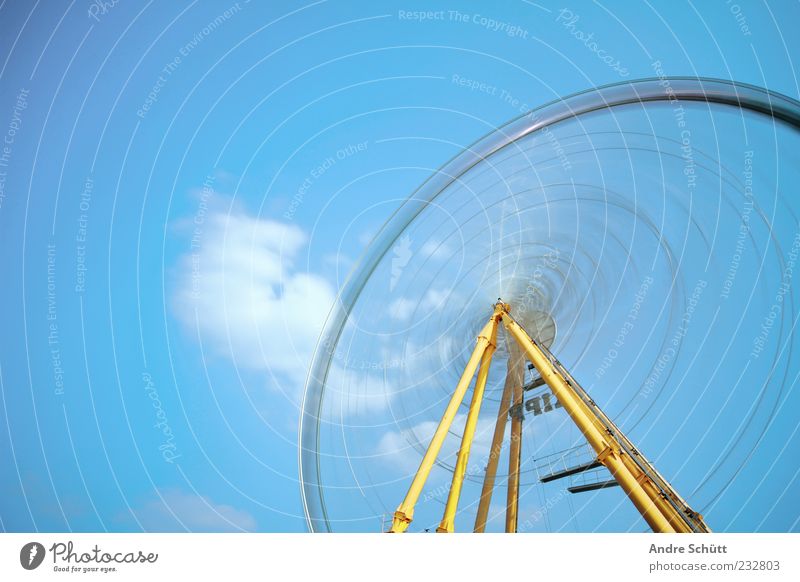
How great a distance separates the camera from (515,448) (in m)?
8.70

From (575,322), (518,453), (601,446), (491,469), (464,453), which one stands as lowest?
(491,469)

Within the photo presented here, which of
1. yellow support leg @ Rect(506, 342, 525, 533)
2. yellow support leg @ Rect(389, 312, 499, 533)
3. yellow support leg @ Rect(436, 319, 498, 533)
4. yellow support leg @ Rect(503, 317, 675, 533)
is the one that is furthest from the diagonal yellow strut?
yellow support leg @ Rect(503, 317, 675, 533)

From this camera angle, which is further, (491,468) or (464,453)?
(491,468)

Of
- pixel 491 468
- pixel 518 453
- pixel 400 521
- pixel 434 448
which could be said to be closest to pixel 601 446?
pixel 434 448

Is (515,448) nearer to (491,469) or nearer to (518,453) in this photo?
(518,453)

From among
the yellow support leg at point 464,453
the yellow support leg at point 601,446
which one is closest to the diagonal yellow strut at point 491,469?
the yellow support leg at point 464,453

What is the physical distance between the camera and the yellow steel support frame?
545 cm

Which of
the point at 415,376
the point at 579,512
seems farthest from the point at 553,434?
the point at 415,376

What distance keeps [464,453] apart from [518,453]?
1886mm

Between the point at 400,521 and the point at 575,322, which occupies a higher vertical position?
the point at 575,322

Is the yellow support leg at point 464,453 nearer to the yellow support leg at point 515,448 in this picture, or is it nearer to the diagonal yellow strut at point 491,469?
the yellow support leg at point 515,448

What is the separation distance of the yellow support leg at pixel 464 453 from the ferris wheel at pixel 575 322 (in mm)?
42

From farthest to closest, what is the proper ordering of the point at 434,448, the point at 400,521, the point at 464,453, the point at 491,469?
the point at 491,469 → the point at 464,453 → the point at 434,448 → the point at 400,521
